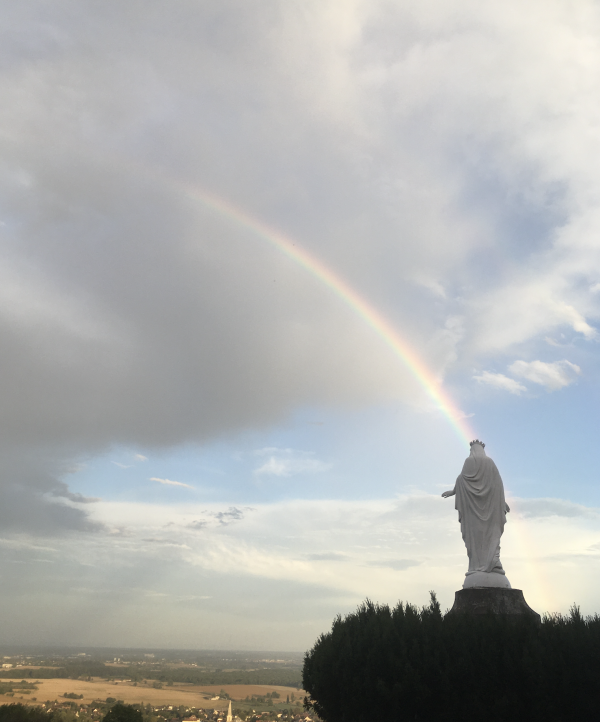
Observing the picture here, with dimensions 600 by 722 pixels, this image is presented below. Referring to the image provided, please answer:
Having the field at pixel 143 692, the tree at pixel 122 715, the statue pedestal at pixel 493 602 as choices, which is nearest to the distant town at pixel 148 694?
the field at pixel 143 692

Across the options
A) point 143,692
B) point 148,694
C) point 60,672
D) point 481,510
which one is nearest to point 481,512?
point 481,510

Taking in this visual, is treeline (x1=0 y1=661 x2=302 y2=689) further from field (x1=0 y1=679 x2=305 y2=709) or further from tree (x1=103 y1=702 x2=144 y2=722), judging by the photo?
tree (x1=103 y1=702 x2=144 y2=722)

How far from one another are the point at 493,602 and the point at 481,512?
2.62 m

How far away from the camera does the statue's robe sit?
1541cm

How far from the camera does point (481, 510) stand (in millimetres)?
15883

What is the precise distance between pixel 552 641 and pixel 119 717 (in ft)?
48.1

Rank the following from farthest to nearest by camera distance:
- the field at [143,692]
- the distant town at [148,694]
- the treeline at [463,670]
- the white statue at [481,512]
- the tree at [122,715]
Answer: the field at [143,692]
the distant town at [148,694]
the tree at [122,715]
the white statue at [481,512]
the treeline at [463,670]

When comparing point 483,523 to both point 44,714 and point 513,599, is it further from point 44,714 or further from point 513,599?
point 44,714

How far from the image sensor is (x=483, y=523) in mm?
15672

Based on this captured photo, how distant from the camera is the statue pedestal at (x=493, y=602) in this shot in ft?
A: 45.6

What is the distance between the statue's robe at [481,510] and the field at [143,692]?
1020 centimetres

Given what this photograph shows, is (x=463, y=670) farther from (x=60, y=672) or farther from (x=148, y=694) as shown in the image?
(x=60, y=672)

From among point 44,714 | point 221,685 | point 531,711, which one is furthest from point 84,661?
point 531,711

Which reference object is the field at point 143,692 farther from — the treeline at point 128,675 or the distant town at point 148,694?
the treeline at point 128,675
